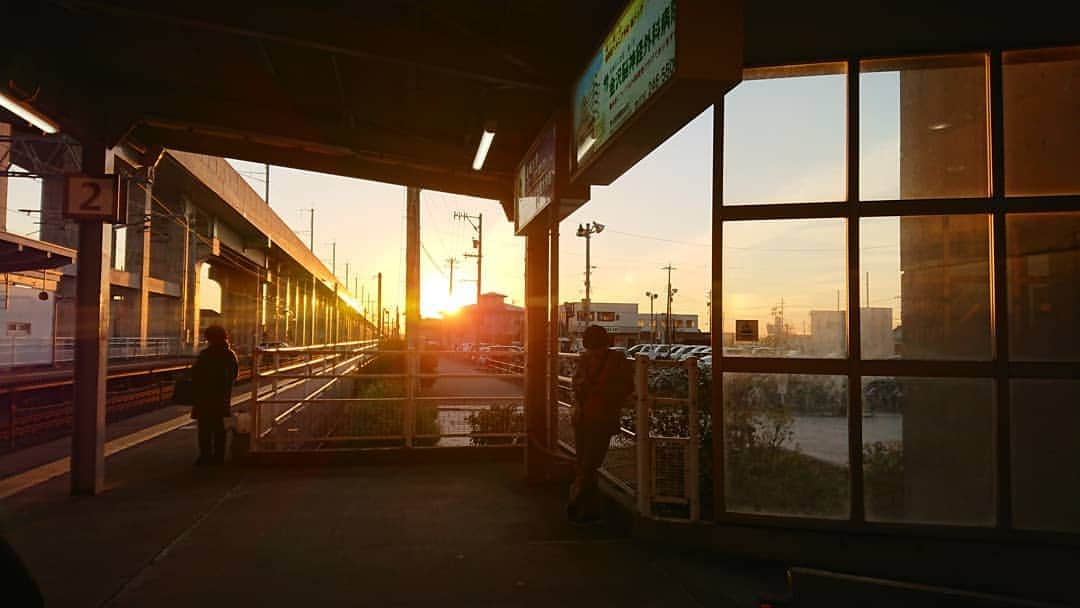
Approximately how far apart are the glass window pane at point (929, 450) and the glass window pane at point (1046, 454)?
0.16 metres

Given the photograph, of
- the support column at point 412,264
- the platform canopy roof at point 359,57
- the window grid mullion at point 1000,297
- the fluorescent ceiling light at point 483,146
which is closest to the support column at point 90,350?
A: the platform canopy roof at point 359,57

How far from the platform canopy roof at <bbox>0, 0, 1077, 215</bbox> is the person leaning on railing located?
238 cm

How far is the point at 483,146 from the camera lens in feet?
26.7

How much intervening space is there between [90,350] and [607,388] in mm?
5103

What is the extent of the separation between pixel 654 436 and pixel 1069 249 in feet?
10.1

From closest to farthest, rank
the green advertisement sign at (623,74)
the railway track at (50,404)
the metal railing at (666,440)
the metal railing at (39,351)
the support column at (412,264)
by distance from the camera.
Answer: the green advertisement sign at (623,74) → the metal railing at (666,440) → the railway track at (50,404) → the metal railing at (39,351) → the support column at (412,264)

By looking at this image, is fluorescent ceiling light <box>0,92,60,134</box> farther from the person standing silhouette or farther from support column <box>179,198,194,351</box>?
support column <box>179,198,194,351</box>

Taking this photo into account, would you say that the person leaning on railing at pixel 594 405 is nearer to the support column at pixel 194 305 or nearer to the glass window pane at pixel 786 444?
the glass window pane at pixel 786 444

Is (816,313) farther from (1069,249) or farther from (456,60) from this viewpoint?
(456,60)

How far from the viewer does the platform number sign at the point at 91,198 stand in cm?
714

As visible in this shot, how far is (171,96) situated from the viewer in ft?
25.6

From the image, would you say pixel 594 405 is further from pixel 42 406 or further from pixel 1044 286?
pixel 42 406

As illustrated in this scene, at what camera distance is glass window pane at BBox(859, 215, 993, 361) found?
201 inches

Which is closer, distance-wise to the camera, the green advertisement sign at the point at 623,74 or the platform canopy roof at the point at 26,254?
the green advertisement sign at the point at 623,74
